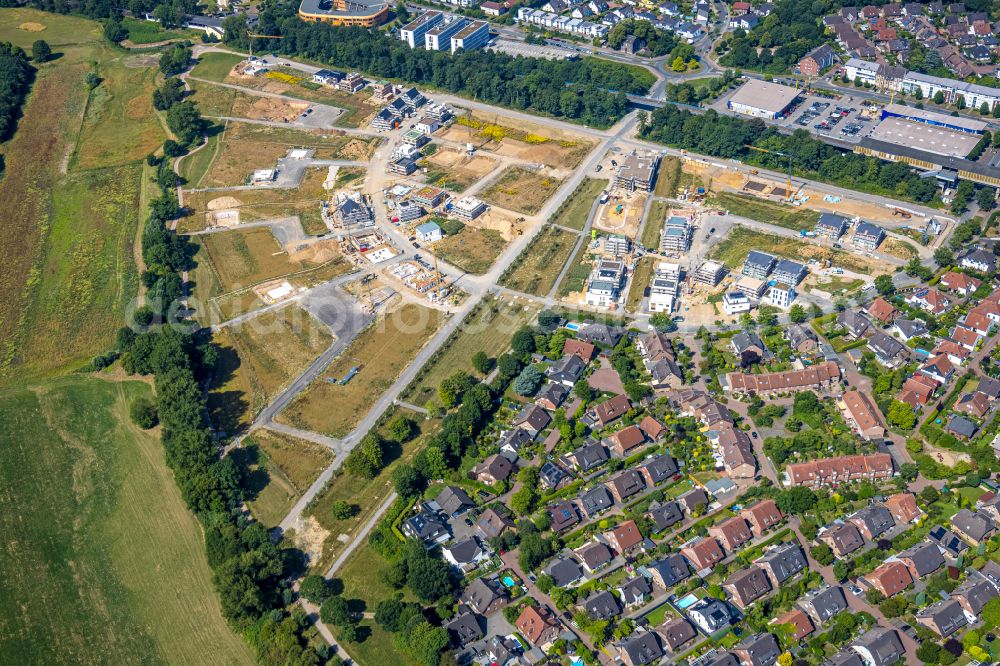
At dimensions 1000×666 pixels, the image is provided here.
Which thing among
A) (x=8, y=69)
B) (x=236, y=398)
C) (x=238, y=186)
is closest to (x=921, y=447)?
(x=236, y=398)

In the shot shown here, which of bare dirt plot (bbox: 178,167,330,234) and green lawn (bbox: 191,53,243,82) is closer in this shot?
bare dirt plot (bbox: 178,167,330,234)

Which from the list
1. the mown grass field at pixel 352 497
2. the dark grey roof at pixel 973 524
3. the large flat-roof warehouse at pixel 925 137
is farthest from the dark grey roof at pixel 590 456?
the large flat-roof warehouse at pixel 925 137

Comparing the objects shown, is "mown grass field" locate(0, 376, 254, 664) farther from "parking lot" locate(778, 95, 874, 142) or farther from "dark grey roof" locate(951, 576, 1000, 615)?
"parking lot" locate(778, 95, 874, 142)

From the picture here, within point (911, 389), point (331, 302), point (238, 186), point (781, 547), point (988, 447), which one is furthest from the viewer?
point (238, 186)

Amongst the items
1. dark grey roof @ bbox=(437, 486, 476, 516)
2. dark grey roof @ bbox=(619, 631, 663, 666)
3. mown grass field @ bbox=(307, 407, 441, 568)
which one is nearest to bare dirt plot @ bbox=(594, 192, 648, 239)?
mown grass field @ bbox=(307, 407, 441, 568)

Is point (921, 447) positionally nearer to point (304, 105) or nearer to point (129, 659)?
point (129, 659)

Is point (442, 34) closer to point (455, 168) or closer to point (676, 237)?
point (455, 168)
